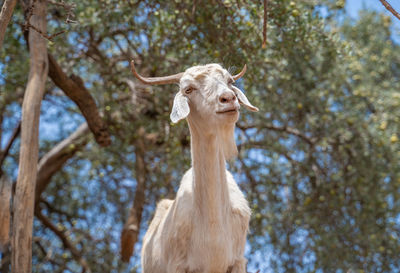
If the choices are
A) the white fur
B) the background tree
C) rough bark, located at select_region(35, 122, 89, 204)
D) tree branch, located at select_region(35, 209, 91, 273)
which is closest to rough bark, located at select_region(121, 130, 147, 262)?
the background tree

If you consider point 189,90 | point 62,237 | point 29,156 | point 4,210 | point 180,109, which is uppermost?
point 189,90

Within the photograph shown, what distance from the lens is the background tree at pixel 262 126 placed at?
6988mm

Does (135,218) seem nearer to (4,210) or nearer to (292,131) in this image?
(4,210)

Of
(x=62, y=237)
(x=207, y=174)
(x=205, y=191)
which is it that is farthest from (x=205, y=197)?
(x=62, y=237)

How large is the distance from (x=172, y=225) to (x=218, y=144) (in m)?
0.81

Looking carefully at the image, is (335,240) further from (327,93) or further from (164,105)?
(164,105)

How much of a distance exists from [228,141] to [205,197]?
545mm

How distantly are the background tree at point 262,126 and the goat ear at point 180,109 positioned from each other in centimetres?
236

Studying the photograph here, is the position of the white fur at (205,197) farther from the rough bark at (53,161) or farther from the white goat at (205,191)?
the rough bark at (53,161)

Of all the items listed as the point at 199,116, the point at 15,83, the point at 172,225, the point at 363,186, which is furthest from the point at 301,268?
the point at 15,83

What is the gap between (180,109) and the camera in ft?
14.0

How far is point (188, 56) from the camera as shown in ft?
23.1

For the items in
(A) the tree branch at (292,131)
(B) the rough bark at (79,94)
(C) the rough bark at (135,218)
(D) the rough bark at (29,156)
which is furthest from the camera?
(A) the tree branch at (292,131)

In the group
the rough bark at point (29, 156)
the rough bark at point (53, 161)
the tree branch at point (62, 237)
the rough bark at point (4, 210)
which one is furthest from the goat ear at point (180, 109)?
the tree branch at point (62, 237)
